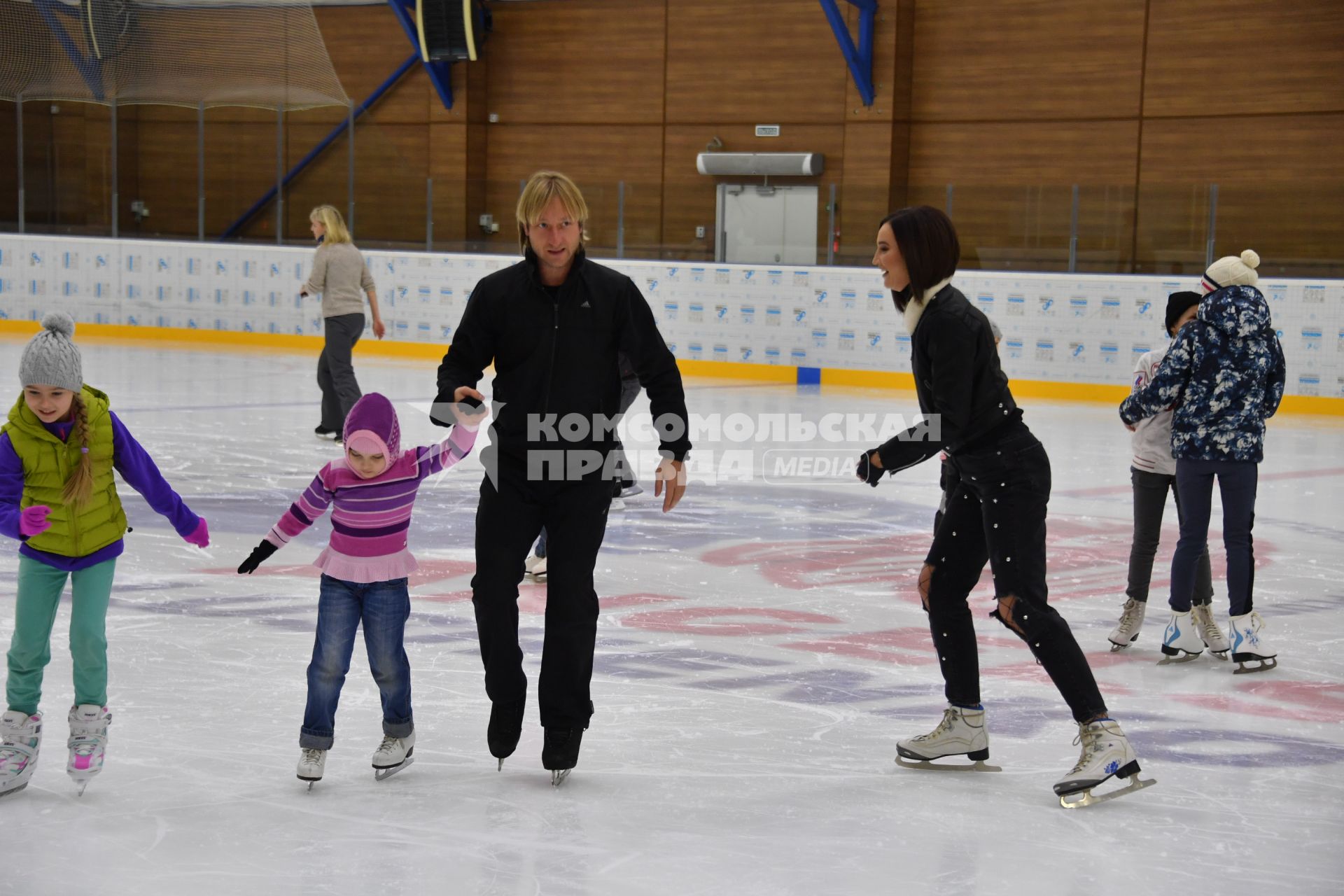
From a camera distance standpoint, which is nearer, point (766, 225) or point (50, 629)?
point (50, 629)

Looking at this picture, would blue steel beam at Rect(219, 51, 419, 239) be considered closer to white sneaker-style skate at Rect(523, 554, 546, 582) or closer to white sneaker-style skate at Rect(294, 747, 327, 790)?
white sneaker-style skate at Rect(523, 554, 546, 582)

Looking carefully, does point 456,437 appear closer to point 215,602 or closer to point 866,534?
point 215,602

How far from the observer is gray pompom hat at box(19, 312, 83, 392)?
3279 millimetres

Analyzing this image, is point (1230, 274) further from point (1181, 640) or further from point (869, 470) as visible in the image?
point (869, 470)

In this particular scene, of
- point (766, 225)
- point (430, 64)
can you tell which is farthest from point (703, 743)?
point (430, 64)

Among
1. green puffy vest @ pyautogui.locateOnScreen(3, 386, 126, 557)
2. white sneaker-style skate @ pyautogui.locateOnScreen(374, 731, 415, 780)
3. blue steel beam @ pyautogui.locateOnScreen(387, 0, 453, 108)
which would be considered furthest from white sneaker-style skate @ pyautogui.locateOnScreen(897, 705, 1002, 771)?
Answer: blue steel beam @ pyautogui.locateOnScreen(387, 0, 453, 108)

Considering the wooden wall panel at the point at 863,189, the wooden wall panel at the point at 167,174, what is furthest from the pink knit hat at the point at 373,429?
the wooden wall panel at the point at 167,174

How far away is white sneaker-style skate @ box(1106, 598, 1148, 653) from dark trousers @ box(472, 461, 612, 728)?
2.24 meters

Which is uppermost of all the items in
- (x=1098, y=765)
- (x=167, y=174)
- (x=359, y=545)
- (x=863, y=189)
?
(x=167, y=174)

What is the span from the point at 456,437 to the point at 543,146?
1753 centimetres

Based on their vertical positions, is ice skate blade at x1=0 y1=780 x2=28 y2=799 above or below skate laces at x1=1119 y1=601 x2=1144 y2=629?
below

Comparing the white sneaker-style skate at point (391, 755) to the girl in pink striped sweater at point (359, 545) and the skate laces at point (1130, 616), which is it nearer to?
the girl in pink striped sweater at point (359, 545)

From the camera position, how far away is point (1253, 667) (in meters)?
4.88

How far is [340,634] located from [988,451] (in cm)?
148
